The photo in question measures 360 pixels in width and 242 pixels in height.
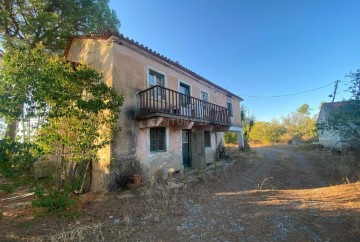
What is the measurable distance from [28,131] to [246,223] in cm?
589

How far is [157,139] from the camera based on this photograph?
31.3 feet

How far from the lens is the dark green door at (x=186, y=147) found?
11.7 metres

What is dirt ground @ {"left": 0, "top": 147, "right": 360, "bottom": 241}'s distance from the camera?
4.01m

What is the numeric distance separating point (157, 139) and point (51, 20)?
308 inches

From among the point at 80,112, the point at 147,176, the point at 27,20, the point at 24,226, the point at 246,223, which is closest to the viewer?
the point at 246,223

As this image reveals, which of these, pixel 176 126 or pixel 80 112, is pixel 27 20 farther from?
pixel 176 126

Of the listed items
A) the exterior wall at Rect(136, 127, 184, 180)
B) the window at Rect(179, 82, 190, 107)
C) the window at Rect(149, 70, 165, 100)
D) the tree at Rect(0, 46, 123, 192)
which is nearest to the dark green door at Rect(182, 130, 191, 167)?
the exterior wall at Rect(136, 127, 184, 180)

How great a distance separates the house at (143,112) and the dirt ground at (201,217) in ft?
3.58

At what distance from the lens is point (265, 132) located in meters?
37.0

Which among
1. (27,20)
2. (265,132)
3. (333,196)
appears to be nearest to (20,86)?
(27,20)

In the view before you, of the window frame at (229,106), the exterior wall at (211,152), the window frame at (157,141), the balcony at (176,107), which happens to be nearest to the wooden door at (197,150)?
the exterior wall at (211,152)

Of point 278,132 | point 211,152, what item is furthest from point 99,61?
point 278,132

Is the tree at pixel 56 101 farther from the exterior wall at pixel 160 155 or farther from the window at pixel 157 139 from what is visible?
the window at pixel 157 139

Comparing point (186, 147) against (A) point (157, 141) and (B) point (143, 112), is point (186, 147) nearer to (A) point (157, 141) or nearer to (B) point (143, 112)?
(A) point (157, 141)
